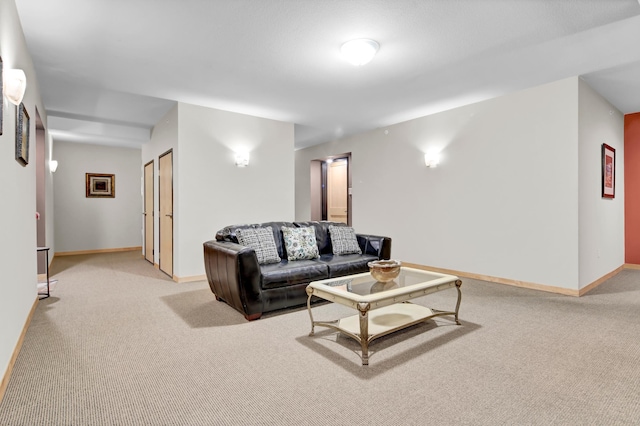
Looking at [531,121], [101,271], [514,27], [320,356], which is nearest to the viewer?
[320,356]

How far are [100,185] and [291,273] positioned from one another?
673cm

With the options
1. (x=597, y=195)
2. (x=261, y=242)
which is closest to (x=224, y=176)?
(x=261, y=242)

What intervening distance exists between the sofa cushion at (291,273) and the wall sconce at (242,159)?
213 cm

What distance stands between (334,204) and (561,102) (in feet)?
16.6

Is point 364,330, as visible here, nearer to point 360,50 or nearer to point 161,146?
point 360,50

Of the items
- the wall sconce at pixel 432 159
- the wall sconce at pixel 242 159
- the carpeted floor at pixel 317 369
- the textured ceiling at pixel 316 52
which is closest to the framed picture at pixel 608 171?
the textured ceiling at pixel 316 52

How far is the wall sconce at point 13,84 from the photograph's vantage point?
2287mm

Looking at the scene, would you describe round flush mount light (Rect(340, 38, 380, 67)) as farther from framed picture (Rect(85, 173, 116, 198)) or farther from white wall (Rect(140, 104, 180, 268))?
framed picture (Rect(85, 173, 116, 198))

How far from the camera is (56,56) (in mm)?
3381

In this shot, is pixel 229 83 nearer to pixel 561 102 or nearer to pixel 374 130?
pixel 374 130

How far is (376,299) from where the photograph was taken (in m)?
2.39

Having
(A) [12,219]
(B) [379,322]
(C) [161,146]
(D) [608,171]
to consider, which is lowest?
(B) [379,322]

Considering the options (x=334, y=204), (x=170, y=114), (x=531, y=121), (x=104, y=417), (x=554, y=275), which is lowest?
(x=104, y=417)

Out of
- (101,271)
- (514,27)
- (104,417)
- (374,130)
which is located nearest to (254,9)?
(514,27)
